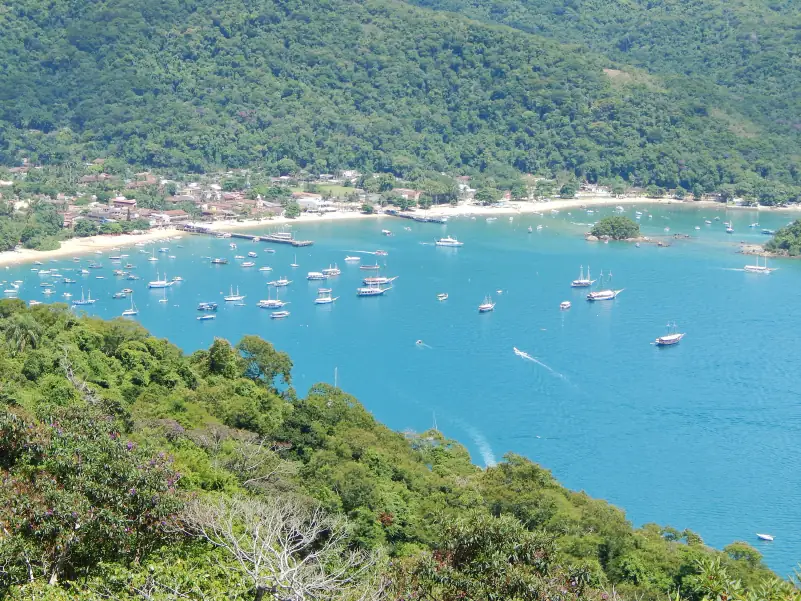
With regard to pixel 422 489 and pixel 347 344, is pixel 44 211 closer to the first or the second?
pixel 347 344

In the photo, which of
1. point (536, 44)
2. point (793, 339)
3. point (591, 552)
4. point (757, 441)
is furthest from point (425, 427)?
point (536, 44)

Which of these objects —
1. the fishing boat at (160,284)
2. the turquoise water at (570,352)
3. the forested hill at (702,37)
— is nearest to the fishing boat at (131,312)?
the turquoise water at (570,352)

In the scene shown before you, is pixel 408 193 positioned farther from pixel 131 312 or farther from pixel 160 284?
pixel 131 312

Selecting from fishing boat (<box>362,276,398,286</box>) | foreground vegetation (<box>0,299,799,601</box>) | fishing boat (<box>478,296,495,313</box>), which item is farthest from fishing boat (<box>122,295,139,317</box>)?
fishing boat (<box>478,296,495,313</box>)

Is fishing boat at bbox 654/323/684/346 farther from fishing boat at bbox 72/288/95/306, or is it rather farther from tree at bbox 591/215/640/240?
fishing boat at bbox 72/288/95/306

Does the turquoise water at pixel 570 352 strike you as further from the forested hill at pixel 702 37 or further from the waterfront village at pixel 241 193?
the forested hill at pixel 702 37

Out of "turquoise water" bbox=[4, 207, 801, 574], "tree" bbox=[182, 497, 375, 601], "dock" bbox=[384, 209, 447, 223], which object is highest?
"tree" bbox=[182, 497, 375, 601]

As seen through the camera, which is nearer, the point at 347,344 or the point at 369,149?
the point at 347,344
